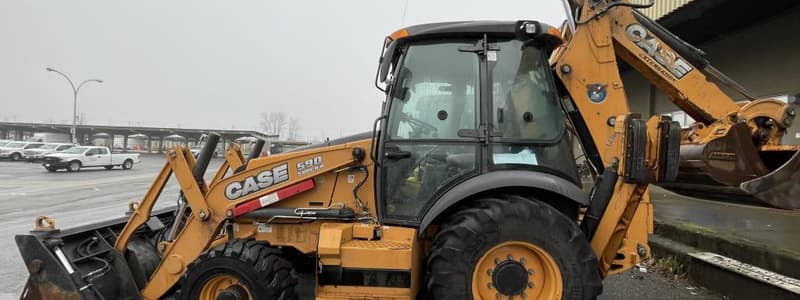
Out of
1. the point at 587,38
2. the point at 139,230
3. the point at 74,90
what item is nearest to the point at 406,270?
the point at 587,38

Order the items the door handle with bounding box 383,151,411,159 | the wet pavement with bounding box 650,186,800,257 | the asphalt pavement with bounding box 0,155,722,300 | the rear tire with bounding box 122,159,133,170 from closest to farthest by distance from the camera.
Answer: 1. the door handle with bounding box 383,151,411,159
2. the asphalt pavement with bounding box 0,155,722,300
3. the wet pavement with bounding box 650,186,800,257
4. the rear tire with bounding box 122,159,133,170

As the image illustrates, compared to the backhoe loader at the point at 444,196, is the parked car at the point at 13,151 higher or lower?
lower

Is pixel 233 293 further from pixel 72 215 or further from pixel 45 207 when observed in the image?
pixel 45 207

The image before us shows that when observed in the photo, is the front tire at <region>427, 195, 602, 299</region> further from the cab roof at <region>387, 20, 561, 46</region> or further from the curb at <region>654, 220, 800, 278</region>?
the curb at <region>654, 220, 800, 278</region>

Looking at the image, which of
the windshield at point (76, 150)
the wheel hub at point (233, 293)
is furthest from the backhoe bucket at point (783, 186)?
the windshield at point (76, 150)

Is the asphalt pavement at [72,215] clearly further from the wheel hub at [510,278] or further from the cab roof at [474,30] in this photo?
the cab roof at [474,30]

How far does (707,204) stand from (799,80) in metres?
3.75

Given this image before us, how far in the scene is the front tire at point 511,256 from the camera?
9.89 feet

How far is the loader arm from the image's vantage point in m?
3.19

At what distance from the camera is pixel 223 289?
11.1ft

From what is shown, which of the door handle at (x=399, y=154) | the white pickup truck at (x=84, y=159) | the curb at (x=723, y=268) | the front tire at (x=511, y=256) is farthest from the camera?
the white pickup truck at (x=84, y=159)

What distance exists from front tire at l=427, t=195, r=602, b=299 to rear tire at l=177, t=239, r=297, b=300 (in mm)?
1064

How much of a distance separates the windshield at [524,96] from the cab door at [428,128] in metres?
0.17

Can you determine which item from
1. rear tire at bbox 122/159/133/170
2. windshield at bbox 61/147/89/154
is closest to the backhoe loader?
windshield at bbox 61/147/89/154
